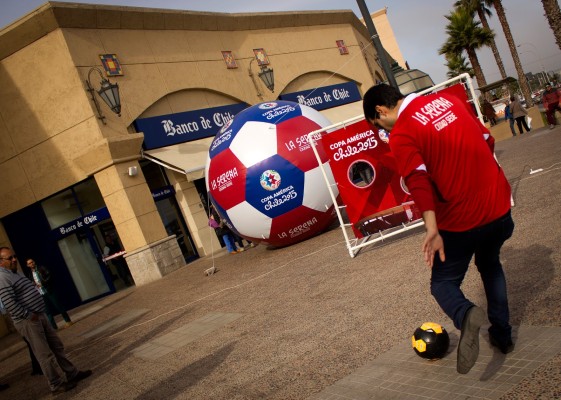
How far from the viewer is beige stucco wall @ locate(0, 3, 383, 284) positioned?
49.2ft

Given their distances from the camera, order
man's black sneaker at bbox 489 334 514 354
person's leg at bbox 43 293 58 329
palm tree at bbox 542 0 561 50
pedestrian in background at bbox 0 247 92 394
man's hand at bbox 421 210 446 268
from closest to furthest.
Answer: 1. man's hand at bbox 421 210 446 268
2. man's black sneaker at bbox 489 334 514 354
3. pedestrian in background at bbox 0 247 92 394
4. person's leg at bbox 43 293 58 329
5. palm tree at bbox 542 0 561 50

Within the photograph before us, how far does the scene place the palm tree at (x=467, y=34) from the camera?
43250 millimetres

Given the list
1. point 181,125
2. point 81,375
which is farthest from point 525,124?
point 81,375

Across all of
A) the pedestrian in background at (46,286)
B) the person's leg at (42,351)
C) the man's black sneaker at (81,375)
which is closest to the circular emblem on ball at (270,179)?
the man's black sneaker at (81,375)

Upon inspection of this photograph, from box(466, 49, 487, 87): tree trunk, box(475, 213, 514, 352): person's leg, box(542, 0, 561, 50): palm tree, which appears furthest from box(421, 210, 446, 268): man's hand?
box(466, 49, 487, 87): tree trunk

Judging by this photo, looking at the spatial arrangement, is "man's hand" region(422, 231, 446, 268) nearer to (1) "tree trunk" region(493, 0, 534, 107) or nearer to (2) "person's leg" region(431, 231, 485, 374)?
(2) "person's leg" region(431, 231, 485, 374)

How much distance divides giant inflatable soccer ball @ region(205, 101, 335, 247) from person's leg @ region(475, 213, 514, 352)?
21.1 ft

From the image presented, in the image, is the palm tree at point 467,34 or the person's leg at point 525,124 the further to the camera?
the palm tree at point 467,34

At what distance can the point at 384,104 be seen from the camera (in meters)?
3.34

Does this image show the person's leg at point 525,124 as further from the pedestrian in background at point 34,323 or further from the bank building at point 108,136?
the pedestrian in background at point 34,323

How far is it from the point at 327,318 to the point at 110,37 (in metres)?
14.0

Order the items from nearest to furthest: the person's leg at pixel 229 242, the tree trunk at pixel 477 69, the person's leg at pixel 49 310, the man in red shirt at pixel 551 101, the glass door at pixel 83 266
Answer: the person's leg at pixel 49 310 < the person's leg at pixel 229 242 < the glass door at pixel 83 266 < the man in red shirt at pixel 551 101 < the tree trunk at pixel 477 69

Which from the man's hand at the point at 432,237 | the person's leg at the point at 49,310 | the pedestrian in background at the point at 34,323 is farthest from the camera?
the person's leg at the point at 49,310

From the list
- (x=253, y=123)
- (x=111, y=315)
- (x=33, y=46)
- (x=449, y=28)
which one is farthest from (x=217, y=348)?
(x=449, y=28)
